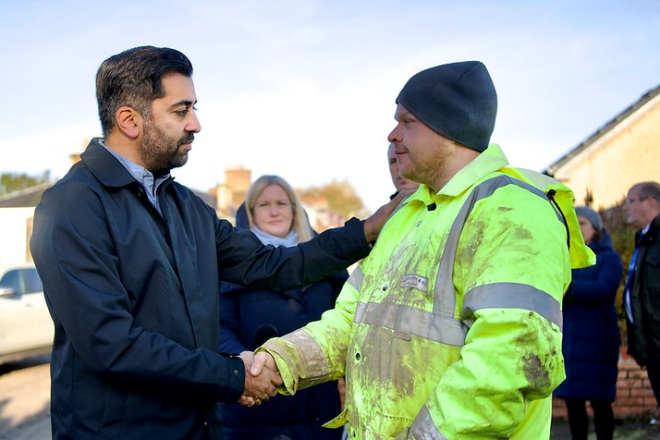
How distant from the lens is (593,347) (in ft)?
18.3

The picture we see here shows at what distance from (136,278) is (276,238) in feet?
5.86

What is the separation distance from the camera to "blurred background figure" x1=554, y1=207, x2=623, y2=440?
218 inches

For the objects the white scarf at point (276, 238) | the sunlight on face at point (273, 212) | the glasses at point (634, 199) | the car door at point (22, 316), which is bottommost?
the car door at point (22, 316)

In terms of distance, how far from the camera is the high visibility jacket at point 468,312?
1.87 meters

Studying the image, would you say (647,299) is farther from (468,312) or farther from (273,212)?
(468,312)

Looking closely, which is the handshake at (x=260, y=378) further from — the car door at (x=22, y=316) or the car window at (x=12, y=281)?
the car window at (x=12, y=281)

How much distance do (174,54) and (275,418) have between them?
201cm

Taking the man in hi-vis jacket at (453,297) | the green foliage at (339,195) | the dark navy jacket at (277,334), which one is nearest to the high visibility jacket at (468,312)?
the man in hi-vis jacket at (453,297)

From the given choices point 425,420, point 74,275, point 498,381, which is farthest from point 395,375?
point 74,275

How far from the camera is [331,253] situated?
3.36 metres

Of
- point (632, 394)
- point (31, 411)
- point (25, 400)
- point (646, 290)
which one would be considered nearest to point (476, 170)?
point (646, 290)

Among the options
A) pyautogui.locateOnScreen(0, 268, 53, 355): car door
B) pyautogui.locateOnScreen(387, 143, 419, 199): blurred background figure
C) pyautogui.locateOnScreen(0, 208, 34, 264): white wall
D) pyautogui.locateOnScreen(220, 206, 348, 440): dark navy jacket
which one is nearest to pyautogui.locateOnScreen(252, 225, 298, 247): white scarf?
pyautogui.locateOnScreen(220, 206, 348, 440): dark navy jacket

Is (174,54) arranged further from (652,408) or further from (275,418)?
(652,408)

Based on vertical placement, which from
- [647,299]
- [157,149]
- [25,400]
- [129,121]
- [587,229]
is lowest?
[25,400]
